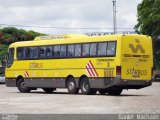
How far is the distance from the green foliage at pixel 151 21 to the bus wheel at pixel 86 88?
133 feet

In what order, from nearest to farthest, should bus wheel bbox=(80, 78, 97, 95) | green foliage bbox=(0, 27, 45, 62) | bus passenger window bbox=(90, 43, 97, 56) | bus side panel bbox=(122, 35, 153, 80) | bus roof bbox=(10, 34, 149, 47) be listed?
bus side panel bbox=(122, 35, 153, 80), bus roof bbox=(10, 34, 149, 47), bus passenger window bbox=(90, 43, 97, 56), bus wheel bbox=(80, 78, 97, 95), green foliage bbox=(0, 27, 45, 62)

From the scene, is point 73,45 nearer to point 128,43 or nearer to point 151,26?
point 128,43

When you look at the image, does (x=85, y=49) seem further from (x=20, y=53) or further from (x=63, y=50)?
(x=20, y=53)

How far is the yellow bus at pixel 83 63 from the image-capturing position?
1230 inches

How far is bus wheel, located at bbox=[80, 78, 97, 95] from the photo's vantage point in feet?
107

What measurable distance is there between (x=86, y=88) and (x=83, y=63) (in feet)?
4.34

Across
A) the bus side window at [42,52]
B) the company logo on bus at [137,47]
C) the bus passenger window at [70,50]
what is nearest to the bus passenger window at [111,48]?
the company logo on bus at [137,47]

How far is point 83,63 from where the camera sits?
109ft

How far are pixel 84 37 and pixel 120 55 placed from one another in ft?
11.0

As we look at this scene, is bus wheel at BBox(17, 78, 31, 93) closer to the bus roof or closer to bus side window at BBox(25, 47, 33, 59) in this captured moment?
bus side window at BBox(25, 47, 33, 59)

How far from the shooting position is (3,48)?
99.8 meters

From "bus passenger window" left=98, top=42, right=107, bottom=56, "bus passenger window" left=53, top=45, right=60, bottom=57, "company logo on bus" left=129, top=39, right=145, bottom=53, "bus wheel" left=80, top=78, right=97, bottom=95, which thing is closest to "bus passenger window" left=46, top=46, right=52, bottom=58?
"bus passenger window" left=53, top=45, right=60, bottom=57

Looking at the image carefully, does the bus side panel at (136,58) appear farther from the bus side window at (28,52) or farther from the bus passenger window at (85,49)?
the bus side window at (28,52)

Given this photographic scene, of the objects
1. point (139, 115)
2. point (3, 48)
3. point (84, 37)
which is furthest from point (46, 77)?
point (3, 48)
